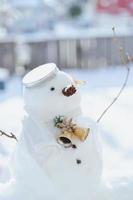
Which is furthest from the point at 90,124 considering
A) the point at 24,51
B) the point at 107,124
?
the point at 24,51

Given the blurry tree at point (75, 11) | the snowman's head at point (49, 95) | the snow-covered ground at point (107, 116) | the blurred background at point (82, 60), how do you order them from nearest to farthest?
the snowman's head at point (49, 95)
the snow-covered ground at point (107, 116)
the blurred background at point (82, 60)
the blurry tree at point (75, 11)

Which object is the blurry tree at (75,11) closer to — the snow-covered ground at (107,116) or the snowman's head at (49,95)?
the snow-covered ground at (107,116)

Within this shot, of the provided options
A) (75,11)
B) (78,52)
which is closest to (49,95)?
(78,52)

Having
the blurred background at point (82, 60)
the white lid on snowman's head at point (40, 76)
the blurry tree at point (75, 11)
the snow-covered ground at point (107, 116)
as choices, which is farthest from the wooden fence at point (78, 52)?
the blurry tree at point (75, 11)

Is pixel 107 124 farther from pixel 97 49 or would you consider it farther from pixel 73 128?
pixel 97 49

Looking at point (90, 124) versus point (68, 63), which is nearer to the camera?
point (90, 124)

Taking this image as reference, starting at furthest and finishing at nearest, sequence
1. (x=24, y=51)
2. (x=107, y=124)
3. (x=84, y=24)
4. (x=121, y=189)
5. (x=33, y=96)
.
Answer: (x=84, y=24) → (x=24, y=51) → (x=107, y=124) → (x=121, y=189) → (x=33, y=96)

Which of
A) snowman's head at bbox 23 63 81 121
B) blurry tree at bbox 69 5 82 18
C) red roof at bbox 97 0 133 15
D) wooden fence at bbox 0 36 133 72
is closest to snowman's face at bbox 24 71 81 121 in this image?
snowman's head at bbox 23 63 81 121
